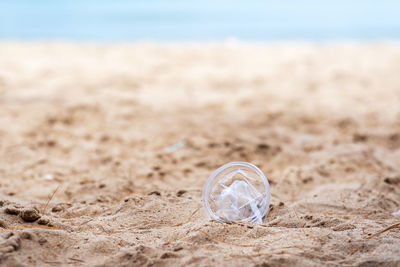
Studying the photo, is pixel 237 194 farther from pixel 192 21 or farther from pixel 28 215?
pixel 192 21

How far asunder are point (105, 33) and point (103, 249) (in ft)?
36.1

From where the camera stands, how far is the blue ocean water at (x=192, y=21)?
461 inches

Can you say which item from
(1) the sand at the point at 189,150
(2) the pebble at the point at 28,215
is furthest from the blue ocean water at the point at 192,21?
(2) the pebble at the point at 28,215

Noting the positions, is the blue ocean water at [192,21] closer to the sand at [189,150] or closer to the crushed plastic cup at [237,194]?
the sand at [189,150]

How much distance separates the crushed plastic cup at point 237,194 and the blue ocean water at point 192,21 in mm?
9253

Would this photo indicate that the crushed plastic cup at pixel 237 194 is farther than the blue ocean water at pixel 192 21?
No

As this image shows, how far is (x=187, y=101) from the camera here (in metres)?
4.90

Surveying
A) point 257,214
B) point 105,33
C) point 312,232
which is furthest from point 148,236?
point 105,33

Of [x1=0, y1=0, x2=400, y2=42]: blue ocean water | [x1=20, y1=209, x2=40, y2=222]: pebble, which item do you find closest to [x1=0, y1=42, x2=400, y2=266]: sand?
[x1=20, y1=209, x2=40, y2=222]: pebble

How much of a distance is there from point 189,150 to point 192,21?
39.4 ft

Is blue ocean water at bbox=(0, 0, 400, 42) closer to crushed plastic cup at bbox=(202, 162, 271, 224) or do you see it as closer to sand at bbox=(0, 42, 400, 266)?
sand at bbox=(0, 42, 400, 266)

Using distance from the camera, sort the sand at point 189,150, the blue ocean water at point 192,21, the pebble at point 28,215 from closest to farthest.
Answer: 1. the sand at point 189,150
2. the pebble at point 28,215
3. the blue ocean water at point 192,21

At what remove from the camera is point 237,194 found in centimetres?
211

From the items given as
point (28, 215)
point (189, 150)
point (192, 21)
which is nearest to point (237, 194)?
point (28, 215)
